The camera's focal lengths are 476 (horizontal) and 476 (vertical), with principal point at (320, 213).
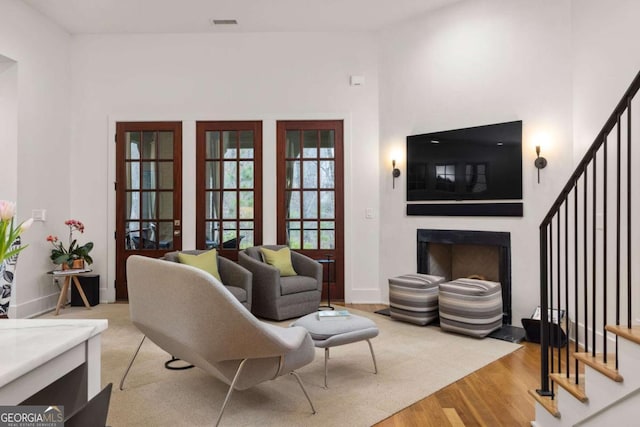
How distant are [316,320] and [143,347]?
165cm

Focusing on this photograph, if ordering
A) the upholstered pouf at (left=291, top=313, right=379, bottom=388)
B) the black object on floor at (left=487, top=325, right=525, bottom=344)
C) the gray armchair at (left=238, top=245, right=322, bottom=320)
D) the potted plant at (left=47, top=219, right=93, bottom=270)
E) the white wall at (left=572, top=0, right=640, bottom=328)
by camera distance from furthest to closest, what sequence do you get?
1. the potted plant at (left=47, top=219, right=93, bottom=270)
2. the gray armchair at (left=238, top=245, right=322, bottom=320)
3. the black object on floor at (left=487, top=325, right=525, bottom=344)
4. the white wall at (left=572, top=0, right=640, bottom=328)
5. the upholstered pouf at (left=291, top=313, right=379, bottom=388)

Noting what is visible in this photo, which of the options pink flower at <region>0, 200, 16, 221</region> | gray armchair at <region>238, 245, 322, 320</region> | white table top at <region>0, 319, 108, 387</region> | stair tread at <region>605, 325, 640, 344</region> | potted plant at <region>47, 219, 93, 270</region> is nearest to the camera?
white table top at <region>0, 319, 108, 387</region>

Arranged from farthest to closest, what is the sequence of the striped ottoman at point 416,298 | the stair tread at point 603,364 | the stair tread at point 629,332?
the striped ottoman at point 416,298, the stair tread at point 603,364, the stair tread at point 629,332

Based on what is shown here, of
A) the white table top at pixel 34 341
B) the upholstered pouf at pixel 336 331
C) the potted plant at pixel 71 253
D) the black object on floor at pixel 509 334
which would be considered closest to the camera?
the white table top at pixel 34 341

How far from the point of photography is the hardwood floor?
104 inches

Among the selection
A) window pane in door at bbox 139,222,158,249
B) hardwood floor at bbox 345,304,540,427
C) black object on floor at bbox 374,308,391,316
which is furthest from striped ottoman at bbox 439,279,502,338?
window pane in door at bbox 139,222,158,249

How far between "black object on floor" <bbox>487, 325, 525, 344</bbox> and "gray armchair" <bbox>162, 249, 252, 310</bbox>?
2.37 metres

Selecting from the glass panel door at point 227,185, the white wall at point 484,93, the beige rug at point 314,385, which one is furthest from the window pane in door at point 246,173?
the beige rug at point 314,385

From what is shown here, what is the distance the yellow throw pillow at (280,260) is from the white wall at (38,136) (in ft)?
8.47

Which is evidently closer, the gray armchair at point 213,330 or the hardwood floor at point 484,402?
the gray armchair at point 213,330

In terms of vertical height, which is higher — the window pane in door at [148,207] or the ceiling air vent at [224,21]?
the ceiling air vent at [224,21]

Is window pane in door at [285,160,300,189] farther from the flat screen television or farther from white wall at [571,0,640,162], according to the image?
white wall at [571,0,640,162]

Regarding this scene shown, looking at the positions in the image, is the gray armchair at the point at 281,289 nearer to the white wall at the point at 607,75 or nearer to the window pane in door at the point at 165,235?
the window pane in door at the point at 165,235

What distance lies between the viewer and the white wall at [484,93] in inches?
179
